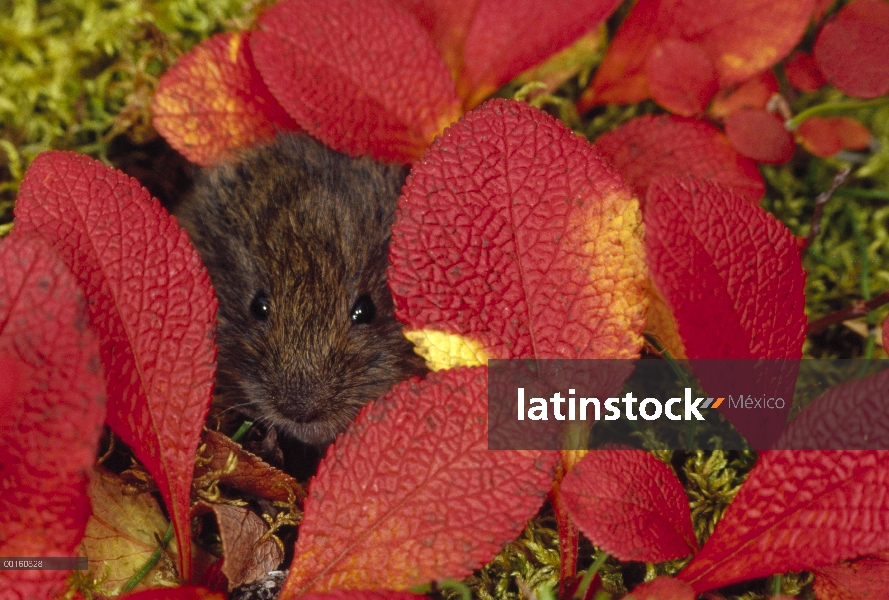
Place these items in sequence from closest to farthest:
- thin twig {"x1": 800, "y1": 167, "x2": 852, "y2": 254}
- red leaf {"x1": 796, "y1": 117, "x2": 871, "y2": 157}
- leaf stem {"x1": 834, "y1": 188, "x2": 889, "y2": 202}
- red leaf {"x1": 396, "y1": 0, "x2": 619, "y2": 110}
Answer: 1. thin twig {"x1": 800, "y1": 167, "x2": 852, "y2": 254}
2. red leaf {"x1": 396, "y1": 0, "x2": 619, "y2": 110}
3. red leaf {"x1": 796, "y1": 117, "x2": 871, "y2": 157}
4. leaf stem {"x1": 834, "y1": 188, "x2": 889, "y2": 202}

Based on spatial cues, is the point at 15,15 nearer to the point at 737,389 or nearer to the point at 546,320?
the point at 546,320

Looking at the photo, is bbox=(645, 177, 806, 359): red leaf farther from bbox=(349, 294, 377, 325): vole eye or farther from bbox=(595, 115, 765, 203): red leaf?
bbox=(349, 294, 377, 325): vole eye

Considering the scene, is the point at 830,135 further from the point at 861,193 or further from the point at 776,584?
the point at 776,584

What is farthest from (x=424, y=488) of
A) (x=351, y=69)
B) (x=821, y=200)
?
(x=821, y=200)

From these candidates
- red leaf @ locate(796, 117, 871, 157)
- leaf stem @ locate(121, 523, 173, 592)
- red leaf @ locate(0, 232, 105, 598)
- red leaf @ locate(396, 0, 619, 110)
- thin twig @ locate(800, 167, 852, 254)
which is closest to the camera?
red leaf @ locate(0, 232, 105, 598)

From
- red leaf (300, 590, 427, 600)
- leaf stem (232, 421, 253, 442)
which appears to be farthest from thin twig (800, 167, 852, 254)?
leaf stem (232, 421, 253, 442)

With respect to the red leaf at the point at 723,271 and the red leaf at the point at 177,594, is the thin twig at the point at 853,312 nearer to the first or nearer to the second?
the red leaf at the point at 723,271
